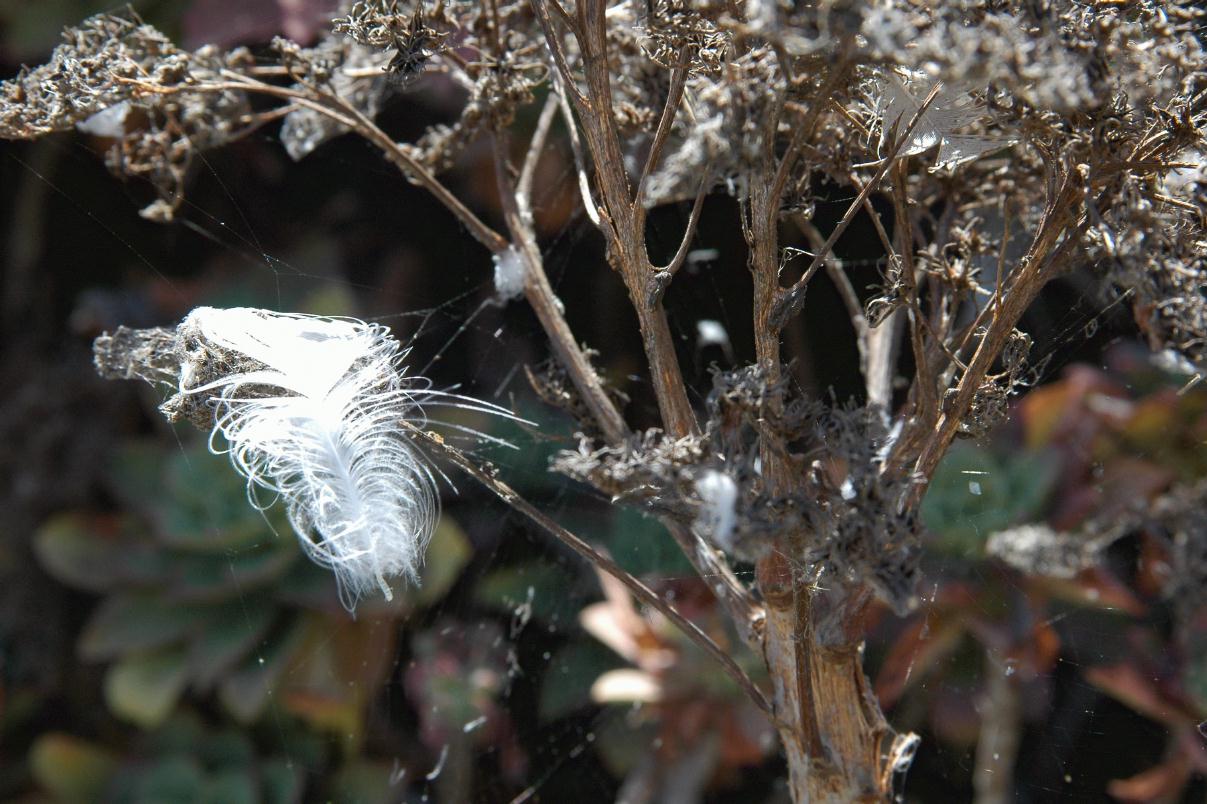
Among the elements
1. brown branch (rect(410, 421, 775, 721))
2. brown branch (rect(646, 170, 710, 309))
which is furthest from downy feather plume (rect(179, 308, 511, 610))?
brown branch (rect(646, 170, 710, 309))

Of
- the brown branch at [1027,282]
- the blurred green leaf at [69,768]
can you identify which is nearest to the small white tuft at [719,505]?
the brown branch at [1027,282]

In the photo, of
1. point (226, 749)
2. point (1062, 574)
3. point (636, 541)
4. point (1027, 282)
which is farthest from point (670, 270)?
point (226, 749)

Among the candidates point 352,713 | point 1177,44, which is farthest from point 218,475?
point 1177,44

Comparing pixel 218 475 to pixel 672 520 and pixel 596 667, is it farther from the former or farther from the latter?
pixel 672 520

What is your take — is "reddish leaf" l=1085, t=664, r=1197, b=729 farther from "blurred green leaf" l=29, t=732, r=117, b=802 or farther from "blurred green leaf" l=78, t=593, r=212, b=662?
"blurred green leaf" l=29, t=732, r=117, b=802

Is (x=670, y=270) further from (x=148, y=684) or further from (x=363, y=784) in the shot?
(x=148, y=684)

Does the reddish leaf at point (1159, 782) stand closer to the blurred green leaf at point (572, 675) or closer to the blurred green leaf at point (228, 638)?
the blurred green leaf at point (572, 675)
